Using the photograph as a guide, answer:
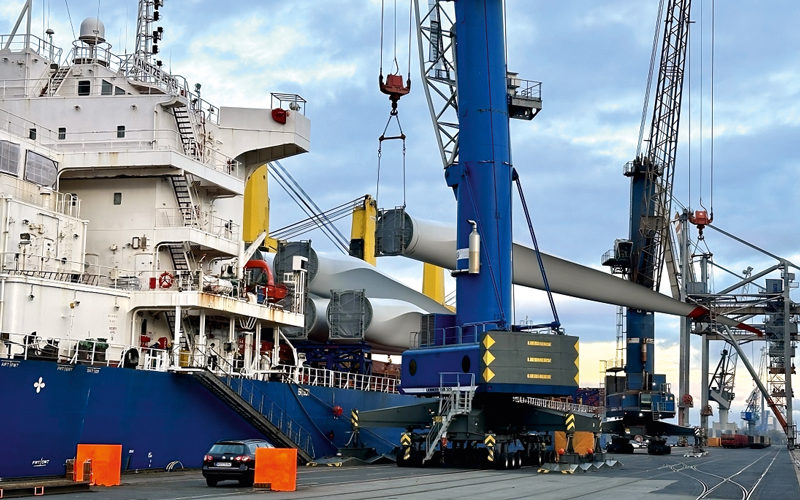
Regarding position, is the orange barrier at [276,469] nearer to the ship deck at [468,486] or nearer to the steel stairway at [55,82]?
the ship deck at [468,486]

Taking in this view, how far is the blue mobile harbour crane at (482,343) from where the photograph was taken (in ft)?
116

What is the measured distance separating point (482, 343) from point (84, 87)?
55.6 feet

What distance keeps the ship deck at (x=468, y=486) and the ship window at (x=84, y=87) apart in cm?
→ 1438

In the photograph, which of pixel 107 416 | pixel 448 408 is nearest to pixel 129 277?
pixel 107 416

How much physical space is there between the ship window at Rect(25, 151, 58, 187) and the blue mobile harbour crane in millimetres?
13769

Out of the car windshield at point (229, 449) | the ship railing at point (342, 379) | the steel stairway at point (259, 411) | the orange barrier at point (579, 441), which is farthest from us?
the orange barrier at point (579, 441)

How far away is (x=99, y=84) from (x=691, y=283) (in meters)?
59.2

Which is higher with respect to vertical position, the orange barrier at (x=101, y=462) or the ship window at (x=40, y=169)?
the ship window at (x=40, y=169)

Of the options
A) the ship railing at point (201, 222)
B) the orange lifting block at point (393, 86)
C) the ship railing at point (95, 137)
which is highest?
the orange lifting block at point (393, 86)

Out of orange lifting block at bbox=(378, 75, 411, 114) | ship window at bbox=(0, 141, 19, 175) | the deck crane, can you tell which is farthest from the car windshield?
the deck crane

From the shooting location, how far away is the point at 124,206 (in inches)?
1344

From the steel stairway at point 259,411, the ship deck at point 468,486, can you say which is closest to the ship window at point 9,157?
the steel stairway at point 259,411

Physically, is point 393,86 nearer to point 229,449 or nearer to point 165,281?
point 165,281

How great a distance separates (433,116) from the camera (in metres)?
43.0
